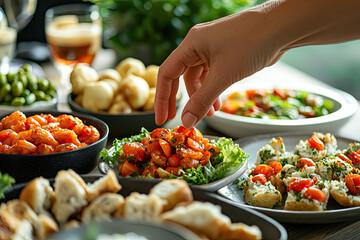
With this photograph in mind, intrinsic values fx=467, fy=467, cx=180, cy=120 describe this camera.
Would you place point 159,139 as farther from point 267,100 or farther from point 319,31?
point 267,100

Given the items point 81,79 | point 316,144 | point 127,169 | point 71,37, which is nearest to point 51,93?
point 81,79

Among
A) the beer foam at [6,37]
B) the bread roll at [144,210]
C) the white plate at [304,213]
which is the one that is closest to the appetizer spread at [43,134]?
the white plate at [304,213]

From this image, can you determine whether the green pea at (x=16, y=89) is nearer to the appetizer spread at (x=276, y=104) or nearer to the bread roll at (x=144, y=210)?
the appetizer spread at (x=276, y=104)

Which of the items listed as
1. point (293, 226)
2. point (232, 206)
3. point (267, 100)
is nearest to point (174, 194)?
point (232, 206)

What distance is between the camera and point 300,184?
1.41 m

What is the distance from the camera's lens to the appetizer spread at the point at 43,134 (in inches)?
57.3

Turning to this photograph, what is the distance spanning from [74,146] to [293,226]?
72cm

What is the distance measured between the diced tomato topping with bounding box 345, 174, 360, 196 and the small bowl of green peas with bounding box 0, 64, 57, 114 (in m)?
1.29

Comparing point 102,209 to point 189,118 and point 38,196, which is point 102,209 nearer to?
point 38,196

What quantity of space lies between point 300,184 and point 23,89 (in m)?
1.35

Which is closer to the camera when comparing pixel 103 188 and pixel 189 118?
pixel 103 188

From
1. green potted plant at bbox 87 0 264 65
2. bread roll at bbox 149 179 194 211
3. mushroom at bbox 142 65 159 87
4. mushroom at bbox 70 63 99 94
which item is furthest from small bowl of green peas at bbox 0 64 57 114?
bread roll at bbox 149 179 194 211

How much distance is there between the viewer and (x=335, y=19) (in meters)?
1.28

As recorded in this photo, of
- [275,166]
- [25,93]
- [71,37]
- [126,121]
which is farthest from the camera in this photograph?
[71,37]
